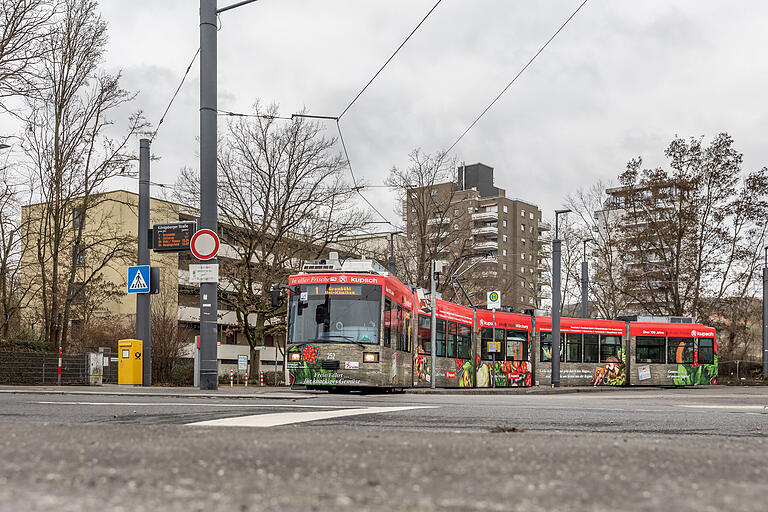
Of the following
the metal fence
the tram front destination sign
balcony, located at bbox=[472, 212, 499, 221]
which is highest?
balcony, located at bbox=[472, 212, 499, 221]

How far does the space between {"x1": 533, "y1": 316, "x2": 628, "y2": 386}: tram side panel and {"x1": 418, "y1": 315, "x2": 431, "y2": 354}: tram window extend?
9.00 meters


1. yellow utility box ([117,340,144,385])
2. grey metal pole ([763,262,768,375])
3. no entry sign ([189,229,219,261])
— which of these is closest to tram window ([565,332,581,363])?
grey metal pole ([763,262,768,375])

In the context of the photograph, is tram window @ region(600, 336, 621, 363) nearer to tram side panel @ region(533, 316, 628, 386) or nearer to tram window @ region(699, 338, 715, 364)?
tram side panel @ region(533, 316, 628, 386)

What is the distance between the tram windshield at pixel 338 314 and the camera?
2144 centimetres

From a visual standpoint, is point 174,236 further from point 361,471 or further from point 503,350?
point 361,471

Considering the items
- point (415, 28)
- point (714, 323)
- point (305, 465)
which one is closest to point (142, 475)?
point (305, 465)

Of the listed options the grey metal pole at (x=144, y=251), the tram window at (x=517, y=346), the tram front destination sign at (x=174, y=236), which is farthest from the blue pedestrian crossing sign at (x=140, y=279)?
the tram window at (x=517, y=346)

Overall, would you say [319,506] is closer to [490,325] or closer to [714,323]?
[490,325]

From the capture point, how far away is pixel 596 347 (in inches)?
1448

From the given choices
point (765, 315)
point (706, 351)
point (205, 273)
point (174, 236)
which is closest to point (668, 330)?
point (706, 351)

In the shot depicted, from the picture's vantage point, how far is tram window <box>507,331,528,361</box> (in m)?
33.8

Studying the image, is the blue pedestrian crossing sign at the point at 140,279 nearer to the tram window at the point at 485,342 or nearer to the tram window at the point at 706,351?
the tram window at the point at 485,342

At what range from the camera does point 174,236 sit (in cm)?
2242

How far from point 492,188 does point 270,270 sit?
3129 inches
